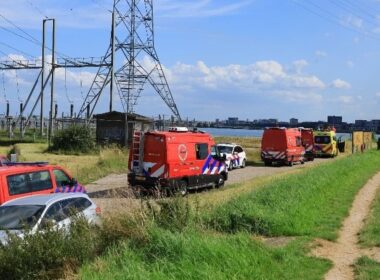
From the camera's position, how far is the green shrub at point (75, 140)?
43.6 metres

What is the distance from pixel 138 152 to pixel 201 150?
3113mm

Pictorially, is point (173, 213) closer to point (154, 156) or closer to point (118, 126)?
point (154, 156)

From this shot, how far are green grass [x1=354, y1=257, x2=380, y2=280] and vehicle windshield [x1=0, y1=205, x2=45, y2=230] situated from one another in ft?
18.7

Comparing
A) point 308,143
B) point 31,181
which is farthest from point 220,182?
point 308,143

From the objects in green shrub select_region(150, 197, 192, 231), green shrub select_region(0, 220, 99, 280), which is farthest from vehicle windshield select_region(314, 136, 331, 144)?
green shrub select_region(0, 220, 99, 280)

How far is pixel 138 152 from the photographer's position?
875 inches

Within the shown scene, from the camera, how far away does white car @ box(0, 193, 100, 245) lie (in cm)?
1060

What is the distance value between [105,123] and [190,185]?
2207cm

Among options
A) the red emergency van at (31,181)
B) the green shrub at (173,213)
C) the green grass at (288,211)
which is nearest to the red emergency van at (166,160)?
the red emergency van at (31,181)

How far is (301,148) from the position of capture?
43469 millimetres

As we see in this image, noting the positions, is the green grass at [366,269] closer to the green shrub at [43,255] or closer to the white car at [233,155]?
the green shrub at [43,255]

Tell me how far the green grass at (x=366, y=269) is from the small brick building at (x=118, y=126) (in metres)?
34.1

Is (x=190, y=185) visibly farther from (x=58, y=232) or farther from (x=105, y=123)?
(x=105, y=123)

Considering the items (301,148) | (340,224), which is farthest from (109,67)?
(340,224)
